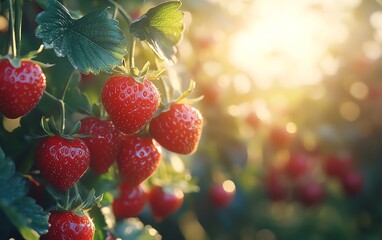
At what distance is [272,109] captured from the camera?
3.37 metres

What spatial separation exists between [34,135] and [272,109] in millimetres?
2376

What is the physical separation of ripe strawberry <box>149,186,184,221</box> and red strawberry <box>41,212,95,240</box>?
54cm

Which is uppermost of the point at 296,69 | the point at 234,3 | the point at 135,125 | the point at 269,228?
the point at 135,125

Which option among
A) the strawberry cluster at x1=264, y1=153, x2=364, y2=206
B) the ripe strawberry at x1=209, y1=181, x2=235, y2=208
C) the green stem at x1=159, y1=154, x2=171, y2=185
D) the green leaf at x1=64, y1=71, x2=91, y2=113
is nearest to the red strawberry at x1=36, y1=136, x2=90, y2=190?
the green leaf at x1=64, y1=71, x2=91, y2=113

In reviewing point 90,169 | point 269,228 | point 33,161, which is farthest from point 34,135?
point 269,228

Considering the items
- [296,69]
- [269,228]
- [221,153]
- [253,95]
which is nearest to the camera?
[221,153]

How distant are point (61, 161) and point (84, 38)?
0.74 feet

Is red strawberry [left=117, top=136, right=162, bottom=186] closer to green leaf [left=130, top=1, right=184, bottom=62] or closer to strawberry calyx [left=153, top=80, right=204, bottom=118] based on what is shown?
strawberry calyx [left=153, top=80, right=204, bottom=118]

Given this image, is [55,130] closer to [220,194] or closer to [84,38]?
[84,38]

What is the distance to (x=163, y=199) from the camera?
1.61 meters

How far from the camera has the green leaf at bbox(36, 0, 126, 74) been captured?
3.19 feet

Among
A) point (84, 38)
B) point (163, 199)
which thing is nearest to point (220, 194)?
point (163, 199)

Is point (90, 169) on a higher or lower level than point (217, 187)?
higher

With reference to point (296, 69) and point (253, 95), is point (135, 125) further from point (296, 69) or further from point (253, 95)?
point (296, 69)
